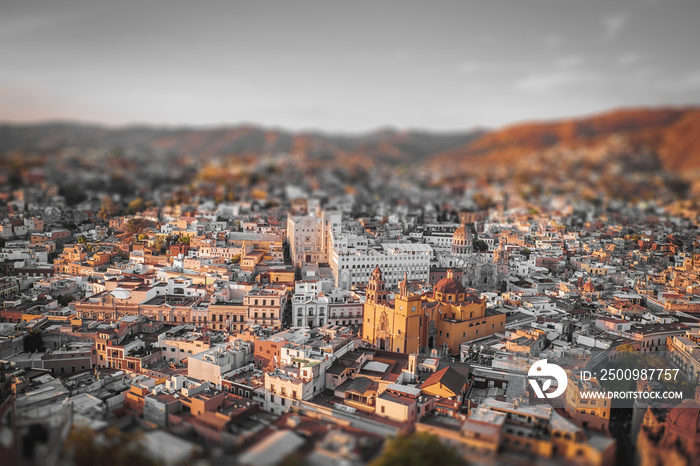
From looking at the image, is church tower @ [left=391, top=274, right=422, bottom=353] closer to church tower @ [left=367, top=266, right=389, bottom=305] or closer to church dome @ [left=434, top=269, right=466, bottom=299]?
church tower @ [left=367, top=266, right=389, bottom=305]

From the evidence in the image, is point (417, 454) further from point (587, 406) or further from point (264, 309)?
point (264, 309)

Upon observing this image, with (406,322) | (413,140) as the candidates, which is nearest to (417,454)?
(406,322)

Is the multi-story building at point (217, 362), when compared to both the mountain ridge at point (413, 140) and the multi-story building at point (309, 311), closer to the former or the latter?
the multi-story building at point (309, 311)

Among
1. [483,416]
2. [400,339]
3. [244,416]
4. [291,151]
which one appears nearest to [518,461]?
[483,416]

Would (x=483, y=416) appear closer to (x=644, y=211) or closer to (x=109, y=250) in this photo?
(x=109, y=250)

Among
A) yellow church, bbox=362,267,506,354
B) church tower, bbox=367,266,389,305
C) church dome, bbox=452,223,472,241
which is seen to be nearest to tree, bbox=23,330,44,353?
yellow church, bbox=362,267,506,354

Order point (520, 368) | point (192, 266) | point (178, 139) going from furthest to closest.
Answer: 1. point (178, 139)
2. point (192, 266)
3. point (520, 368)

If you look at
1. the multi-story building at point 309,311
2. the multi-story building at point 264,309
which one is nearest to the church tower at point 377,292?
the multi-story building at point 309,311
